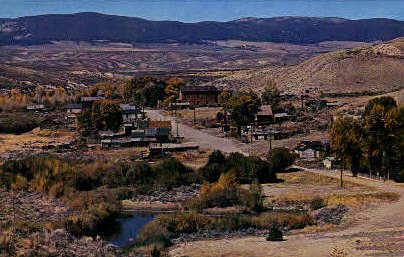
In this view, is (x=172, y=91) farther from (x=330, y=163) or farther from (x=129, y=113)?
(x=330, y=163)

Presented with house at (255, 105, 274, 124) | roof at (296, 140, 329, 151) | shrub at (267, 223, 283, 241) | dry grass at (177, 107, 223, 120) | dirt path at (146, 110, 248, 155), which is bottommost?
dirt path at (146, 110, 248, 155)

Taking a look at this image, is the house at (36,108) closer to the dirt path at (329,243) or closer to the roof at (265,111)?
the roof at (265,111)

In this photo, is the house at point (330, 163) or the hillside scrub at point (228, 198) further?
the house at point (330, 163)

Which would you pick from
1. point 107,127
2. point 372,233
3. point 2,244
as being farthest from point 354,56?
point 2,244

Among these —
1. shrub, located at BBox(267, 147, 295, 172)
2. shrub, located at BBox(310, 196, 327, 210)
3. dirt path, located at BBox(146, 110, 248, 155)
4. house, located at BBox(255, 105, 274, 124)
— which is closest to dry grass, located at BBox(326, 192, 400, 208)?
shrub, located at BBox(310, 196, 327, 210)

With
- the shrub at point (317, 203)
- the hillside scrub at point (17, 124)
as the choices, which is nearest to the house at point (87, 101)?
the hillside scrub at point (17, 124)

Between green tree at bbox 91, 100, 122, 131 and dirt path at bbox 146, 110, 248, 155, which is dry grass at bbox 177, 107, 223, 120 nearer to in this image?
dirt path at bbox 146, 110, 248, 155
